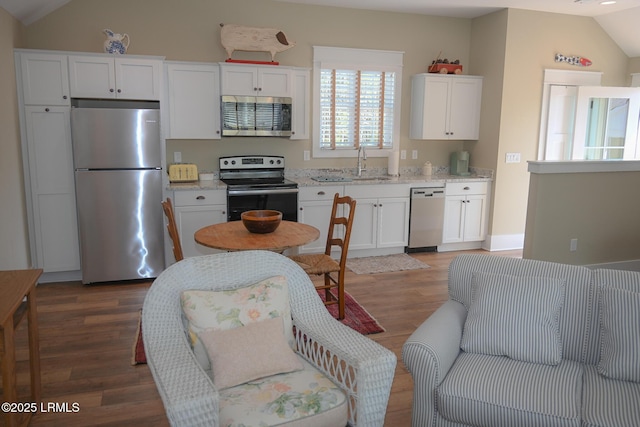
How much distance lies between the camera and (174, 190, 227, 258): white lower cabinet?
4750 mm

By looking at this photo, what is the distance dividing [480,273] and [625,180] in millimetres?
3281

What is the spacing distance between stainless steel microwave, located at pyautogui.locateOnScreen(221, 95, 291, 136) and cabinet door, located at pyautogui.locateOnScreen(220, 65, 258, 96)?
6 cm

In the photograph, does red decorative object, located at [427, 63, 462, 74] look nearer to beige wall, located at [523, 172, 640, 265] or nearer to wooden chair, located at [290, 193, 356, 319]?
beige wall, located at [523, 172, 640, 265]

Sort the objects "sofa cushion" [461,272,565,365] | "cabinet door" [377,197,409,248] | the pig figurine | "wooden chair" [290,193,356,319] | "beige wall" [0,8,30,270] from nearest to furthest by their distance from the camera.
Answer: "sofa cushion" [461,272,565,365] → "wooden chair" [290,193,356,319] → "beige wall" [0,8,30,270] → the pig figurine → "cabinet door" [377,197,409,248]

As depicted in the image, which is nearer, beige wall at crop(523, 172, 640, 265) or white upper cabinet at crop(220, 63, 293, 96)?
beige wall at crop(523, 172, 640, 265)

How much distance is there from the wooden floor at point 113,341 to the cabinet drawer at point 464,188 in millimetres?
999

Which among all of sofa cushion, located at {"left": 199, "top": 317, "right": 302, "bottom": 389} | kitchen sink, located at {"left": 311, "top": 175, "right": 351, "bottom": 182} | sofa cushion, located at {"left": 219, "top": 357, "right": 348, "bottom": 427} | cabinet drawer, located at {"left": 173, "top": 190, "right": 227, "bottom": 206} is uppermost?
kitchen sink, located at {"left": 311, "top": 175, "right": 351, "bottom": 182}

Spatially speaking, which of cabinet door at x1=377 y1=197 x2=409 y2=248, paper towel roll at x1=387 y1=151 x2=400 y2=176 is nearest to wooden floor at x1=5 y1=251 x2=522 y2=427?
cabinet door at x1=377 y1=197 x2=409 y2=248

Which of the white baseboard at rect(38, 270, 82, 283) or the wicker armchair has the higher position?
the wicker armchair

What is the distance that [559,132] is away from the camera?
5957mm

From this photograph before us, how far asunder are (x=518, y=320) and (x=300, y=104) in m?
3.69

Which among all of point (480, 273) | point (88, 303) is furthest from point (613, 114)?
point (88, 303)

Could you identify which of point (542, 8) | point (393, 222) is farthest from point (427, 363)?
point (542, 8)

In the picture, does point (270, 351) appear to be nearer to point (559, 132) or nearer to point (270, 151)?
point (270, 151)
